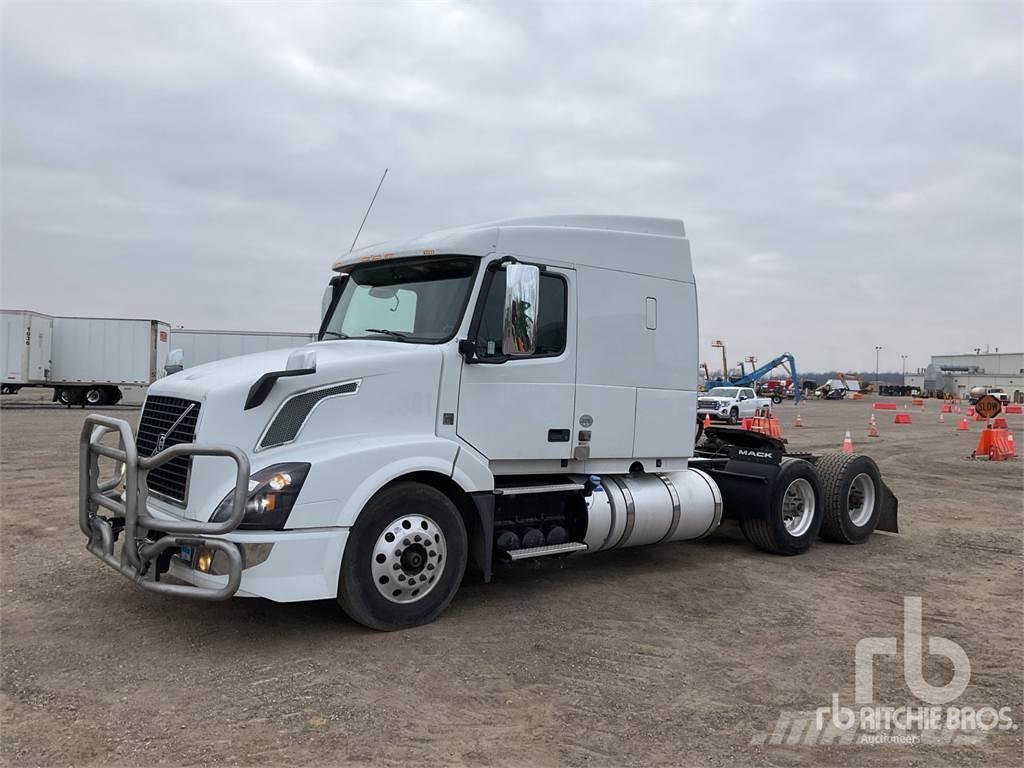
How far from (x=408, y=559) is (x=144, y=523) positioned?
163 centimetres

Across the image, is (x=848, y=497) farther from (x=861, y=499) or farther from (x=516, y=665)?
(x=516, y=665)

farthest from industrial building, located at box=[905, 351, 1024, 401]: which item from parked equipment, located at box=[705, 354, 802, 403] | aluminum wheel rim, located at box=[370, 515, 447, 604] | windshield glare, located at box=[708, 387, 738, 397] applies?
aluminum wheel rim, located at box=[370, 515, 447, 604]

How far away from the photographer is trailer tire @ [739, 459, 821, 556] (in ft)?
24.8

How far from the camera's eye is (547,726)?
3.85 metres

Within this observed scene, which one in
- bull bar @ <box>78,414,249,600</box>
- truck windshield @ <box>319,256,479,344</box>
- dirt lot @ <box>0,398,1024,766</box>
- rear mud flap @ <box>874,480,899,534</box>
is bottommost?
dirt lot @ <box>0,398,1024,766</box>

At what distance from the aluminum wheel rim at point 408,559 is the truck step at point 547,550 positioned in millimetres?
681

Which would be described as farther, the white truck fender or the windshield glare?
the windshield glare

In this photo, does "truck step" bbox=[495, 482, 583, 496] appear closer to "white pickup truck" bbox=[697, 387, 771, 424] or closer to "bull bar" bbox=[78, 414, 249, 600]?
"bull bar" bbox=[78, 414, 249, 600]

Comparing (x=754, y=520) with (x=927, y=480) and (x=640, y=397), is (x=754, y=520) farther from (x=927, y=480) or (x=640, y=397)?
(x=927, y=480)

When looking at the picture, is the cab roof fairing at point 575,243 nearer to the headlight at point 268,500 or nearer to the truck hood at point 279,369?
the truck hood at point 279,369

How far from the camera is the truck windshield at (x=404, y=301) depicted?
5.65 metres

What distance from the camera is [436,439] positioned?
5332 millimetres

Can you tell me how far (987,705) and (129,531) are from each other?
197 inches

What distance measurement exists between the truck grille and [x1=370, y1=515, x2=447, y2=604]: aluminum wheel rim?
1288 mm
